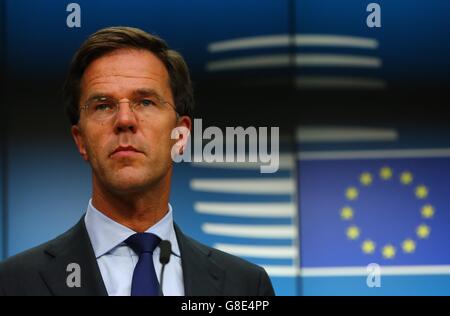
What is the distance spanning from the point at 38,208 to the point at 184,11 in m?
1.04

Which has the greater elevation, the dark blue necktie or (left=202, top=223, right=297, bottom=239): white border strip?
(left=202, top=223, right=297, bottom=239): white border strip

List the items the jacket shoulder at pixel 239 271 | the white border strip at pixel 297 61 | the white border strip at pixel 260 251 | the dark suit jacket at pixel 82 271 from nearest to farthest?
the dark suit jacket at pixel 82 271, the jacket shoulder at pixel 239 271, the white border strip at pixel 260 251, the white border strip at pixel 297 61

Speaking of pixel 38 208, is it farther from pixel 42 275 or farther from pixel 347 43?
pixel 347 43

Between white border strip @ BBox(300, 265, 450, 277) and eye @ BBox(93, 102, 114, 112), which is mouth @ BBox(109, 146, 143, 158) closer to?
eye @ BBox(93, 102, 114, 112)

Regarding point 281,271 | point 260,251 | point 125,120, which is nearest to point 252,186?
point 260,251

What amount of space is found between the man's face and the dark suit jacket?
0.23 metres

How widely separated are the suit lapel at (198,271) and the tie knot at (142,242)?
129mm

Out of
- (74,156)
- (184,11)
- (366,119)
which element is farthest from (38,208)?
(366,119)

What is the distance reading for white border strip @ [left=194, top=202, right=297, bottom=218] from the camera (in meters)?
3.34

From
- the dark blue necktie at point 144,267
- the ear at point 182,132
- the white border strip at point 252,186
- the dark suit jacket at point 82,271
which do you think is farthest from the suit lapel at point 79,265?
the white border strip at point 252,186

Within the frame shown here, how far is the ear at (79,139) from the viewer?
3.09m

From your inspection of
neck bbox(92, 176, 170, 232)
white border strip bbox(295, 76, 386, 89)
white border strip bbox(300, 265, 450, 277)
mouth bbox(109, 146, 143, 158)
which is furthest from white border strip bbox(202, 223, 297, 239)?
white border strip bbox(295, 76, 386, 89)

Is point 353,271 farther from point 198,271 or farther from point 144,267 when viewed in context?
point 144,267

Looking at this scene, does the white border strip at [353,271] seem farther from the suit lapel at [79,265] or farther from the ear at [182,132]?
the suit lapel at [79,265]
